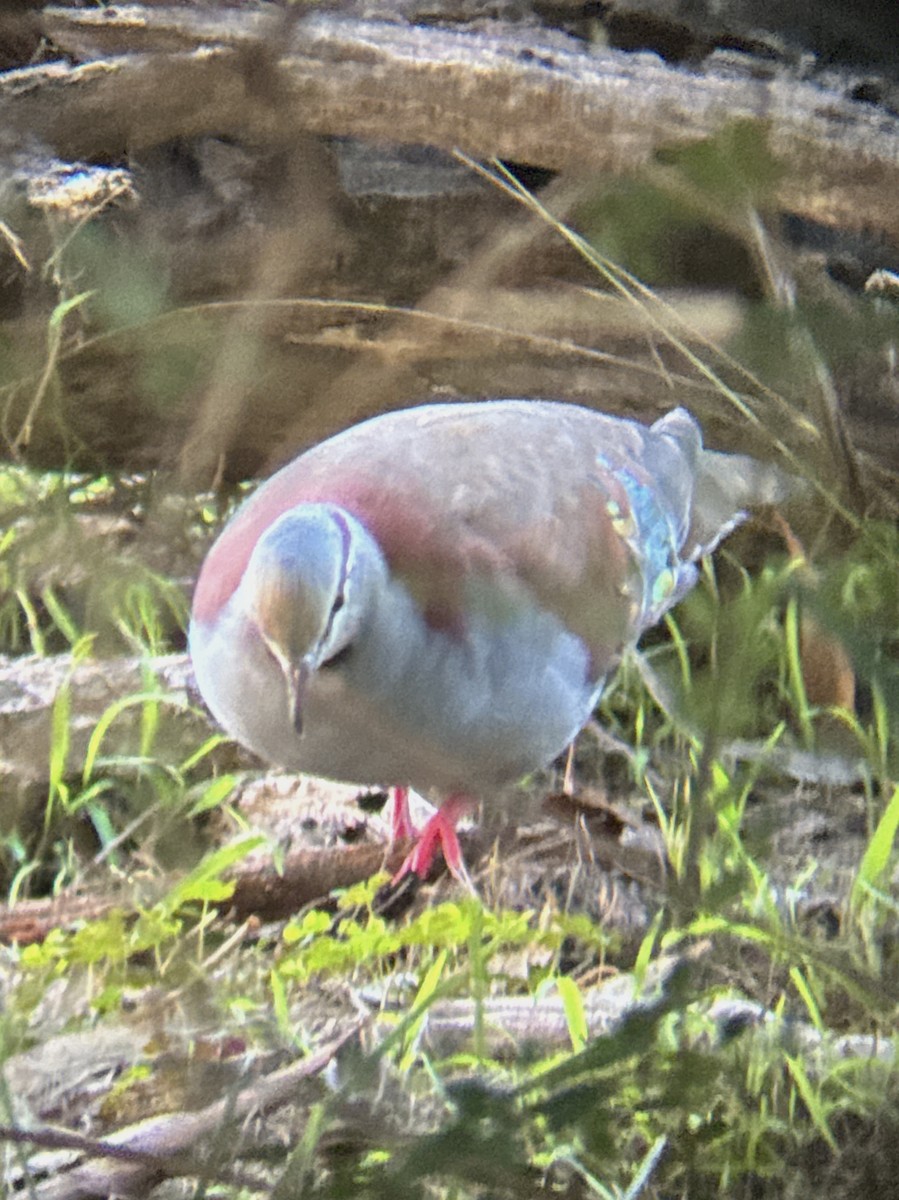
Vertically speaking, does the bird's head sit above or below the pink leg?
above

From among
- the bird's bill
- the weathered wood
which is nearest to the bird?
the bird's bill

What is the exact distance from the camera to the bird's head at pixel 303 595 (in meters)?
1.39

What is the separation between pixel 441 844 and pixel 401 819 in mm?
95

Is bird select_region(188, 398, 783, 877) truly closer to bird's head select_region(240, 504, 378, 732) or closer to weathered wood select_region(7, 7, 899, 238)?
bird's head select_region(240, 504, 378, 732)

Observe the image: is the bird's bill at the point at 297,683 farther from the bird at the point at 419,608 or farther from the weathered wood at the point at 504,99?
the weathered wood at the point at 504,99

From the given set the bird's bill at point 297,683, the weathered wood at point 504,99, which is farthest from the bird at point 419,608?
the weathered wood at point 504,99

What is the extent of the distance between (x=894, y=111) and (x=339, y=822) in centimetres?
138

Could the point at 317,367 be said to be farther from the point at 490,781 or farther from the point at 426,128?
the point at 490,781

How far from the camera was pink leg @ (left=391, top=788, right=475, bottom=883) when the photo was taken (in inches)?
77.4

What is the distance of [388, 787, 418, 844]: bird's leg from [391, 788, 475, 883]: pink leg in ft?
0.16

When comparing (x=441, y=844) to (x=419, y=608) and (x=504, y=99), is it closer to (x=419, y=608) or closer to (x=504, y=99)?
(x=419, y=608)

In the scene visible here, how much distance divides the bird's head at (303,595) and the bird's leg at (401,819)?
0.68 m

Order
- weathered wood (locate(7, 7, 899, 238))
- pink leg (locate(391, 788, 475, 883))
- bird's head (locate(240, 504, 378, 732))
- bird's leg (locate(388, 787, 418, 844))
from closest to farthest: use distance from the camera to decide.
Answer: bird's head (locate(240, 504, 378, 732)) → weathered wood (locate(7, 7, 899, 238)) → pink leg (locate(391, 788, 475, 883)) → bird's leg (locate(388, 787, 418, 844))

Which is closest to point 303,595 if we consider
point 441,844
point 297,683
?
point 297,683
